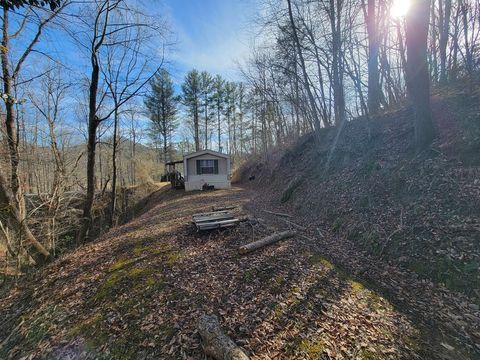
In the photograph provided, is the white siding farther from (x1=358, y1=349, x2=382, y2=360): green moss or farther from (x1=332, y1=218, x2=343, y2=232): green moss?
(x1=358, y1=349, x2=382, y2=360): green moss

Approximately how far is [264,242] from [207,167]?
14.2 metres

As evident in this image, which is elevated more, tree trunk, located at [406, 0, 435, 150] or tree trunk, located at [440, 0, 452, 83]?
tree trunk, located at [440, 0, 452, 83]

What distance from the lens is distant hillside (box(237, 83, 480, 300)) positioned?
3882 mm

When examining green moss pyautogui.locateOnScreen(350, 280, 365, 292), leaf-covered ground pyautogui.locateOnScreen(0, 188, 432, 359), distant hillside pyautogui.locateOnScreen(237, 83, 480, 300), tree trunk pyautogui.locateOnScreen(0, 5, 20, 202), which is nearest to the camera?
leaf-covered ground pyautogui.locateOnScreen(0, 188, 432, 359)

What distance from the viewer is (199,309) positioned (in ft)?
10.1

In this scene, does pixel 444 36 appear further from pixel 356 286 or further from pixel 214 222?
pixel 214 222

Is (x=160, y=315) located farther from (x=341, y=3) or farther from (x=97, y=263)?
(x=341, y=3)

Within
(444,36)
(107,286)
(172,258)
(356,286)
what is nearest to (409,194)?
(356,286)

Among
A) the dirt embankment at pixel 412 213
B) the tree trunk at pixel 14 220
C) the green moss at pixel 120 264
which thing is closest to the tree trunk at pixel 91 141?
the tree trunk at pixel 14 220

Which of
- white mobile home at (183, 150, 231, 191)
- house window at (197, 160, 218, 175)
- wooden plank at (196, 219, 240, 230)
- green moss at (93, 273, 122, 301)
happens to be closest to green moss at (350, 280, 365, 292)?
wooden plank at (196, 219, 240, 230)

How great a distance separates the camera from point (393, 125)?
8.35m

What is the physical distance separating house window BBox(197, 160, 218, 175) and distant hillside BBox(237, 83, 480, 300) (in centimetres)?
977

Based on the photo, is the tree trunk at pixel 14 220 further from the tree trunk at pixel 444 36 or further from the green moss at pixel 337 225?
the tree trunk at pixel 444 36

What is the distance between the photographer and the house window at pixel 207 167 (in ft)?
60.5
